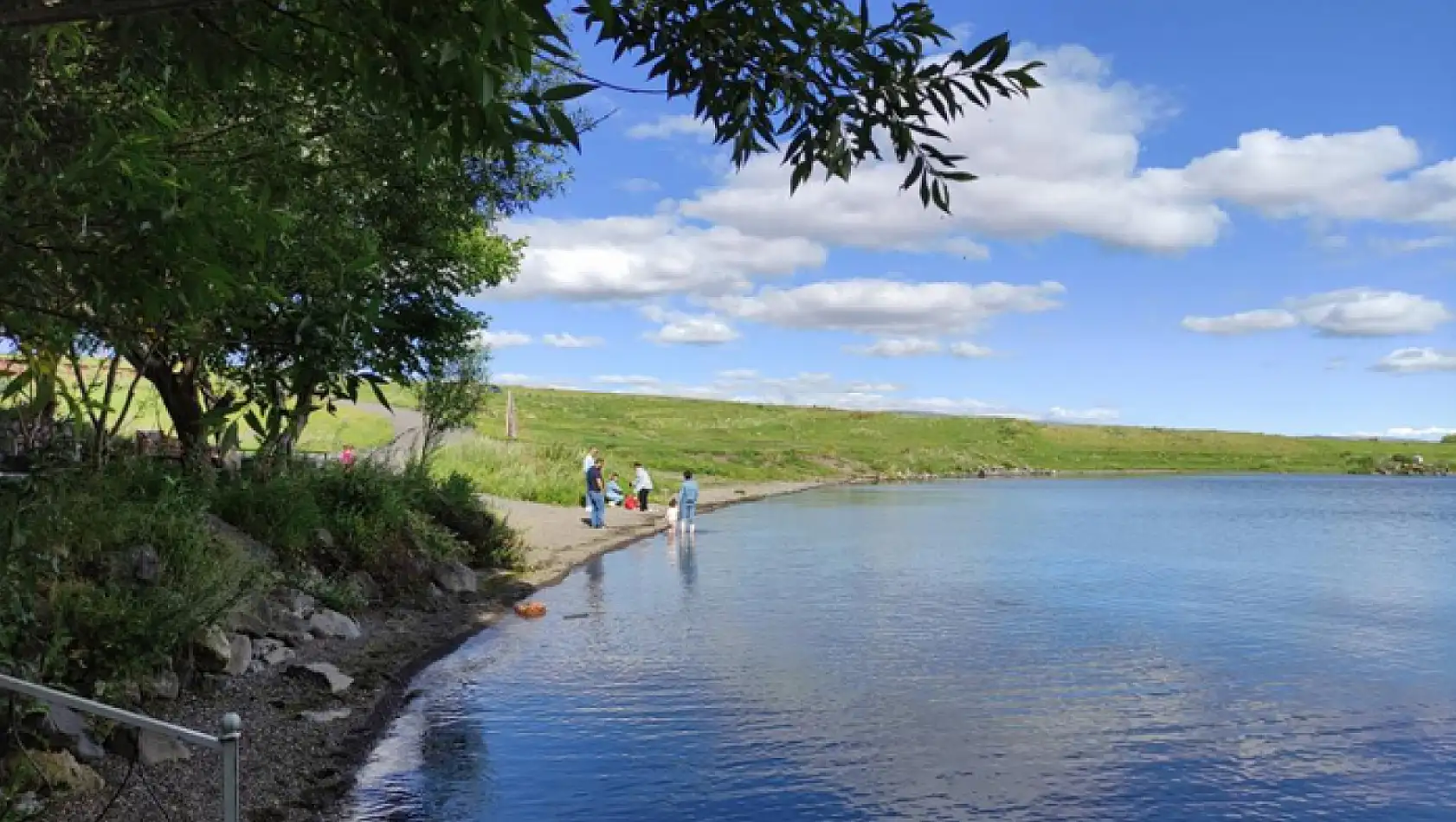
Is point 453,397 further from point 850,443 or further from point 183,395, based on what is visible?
point 850,443

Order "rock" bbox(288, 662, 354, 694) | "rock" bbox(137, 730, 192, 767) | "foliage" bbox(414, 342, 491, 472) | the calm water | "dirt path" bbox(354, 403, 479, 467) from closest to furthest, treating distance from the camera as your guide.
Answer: "rock" bbox(137, 730, 192, 767) → the calm water → "rock" bbox(288, 662, 354, 694) → "dirt path" bbox(354, 403, 479, 467) → "foliage" bbox(414, 342, 491, 472)

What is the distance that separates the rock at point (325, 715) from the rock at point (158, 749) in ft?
7.03

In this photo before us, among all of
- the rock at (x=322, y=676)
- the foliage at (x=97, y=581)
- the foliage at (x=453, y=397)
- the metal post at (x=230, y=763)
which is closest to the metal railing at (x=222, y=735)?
the metal post at (x=230, y=763)

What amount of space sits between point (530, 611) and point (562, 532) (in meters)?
12.6

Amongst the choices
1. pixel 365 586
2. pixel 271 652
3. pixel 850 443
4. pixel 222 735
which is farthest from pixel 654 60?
pixel 850 443

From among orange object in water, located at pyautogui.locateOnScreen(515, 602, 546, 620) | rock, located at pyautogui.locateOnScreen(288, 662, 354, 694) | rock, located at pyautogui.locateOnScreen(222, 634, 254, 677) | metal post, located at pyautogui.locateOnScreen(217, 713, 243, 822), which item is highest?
metal post, located at pyautogui.locateOnScreen(217, 713, 243, 822)

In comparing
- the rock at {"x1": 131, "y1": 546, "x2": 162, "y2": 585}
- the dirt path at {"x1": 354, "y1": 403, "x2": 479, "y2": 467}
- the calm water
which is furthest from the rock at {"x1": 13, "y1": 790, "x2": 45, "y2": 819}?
the dirt path at {"x1": 354, "y1": 403, "x2": 479, "y2": 467}

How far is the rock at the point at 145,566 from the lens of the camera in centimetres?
1126

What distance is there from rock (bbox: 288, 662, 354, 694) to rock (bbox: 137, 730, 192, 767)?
3.17m

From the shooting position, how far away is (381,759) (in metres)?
11.1

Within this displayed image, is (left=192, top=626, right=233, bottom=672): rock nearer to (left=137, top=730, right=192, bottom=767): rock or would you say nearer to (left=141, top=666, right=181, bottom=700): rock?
(left=141, top=666, right=181, bottom=700): rock

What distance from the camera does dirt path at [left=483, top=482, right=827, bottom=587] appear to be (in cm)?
2578

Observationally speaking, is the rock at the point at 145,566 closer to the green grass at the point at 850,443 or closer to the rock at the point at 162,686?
the rock at the point at 162,686

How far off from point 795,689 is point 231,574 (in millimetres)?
7378
